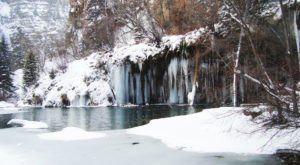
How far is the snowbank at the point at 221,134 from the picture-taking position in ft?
36.3

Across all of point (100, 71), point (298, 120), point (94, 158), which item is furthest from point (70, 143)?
point (100, 71)

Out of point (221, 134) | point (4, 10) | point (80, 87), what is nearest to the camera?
point (221, 134)

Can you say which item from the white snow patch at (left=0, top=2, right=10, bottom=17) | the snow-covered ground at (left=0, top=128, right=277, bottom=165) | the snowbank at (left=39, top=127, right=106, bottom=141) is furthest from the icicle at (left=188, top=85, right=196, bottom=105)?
the white snow patch at (left=0, top=2, right=10, bottom=17)

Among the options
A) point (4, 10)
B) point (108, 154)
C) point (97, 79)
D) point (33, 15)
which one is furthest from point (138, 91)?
point (33, 15)

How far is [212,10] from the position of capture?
79.8 feet

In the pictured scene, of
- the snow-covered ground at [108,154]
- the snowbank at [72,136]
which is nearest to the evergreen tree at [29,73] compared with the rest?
the snowbank at [72,136]

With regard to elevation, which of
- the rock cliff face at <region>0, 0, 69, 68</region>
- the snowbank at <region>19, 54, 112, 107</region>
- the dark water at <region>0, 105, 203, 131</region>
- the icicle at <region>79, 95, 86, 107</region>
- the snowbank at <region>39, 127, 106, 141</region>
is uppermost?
the rock cliff face at <region>0, 0, 69, 68</region>

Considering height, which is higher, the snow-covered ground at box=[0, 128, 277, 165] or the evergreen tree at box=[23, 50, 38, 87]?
the evergreen tree at box=[23, 50, 38, 87]

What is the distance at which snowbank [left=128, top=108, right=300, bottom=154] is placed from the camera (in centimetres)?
1107

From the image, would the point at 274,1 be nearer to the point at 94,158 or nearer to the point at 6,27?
the point at 94,158

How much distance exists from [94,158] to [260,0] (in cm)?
1461

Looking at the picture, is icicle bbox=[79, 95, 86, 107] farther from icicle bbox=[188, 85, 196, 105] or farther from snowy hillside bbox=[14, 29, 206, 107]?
icicle bbox=[188, 85, 196, 105]

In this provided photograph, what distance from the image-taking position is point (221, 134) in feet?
41.7

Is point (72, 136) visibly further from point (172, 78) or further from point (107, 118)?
point (172, 78)
